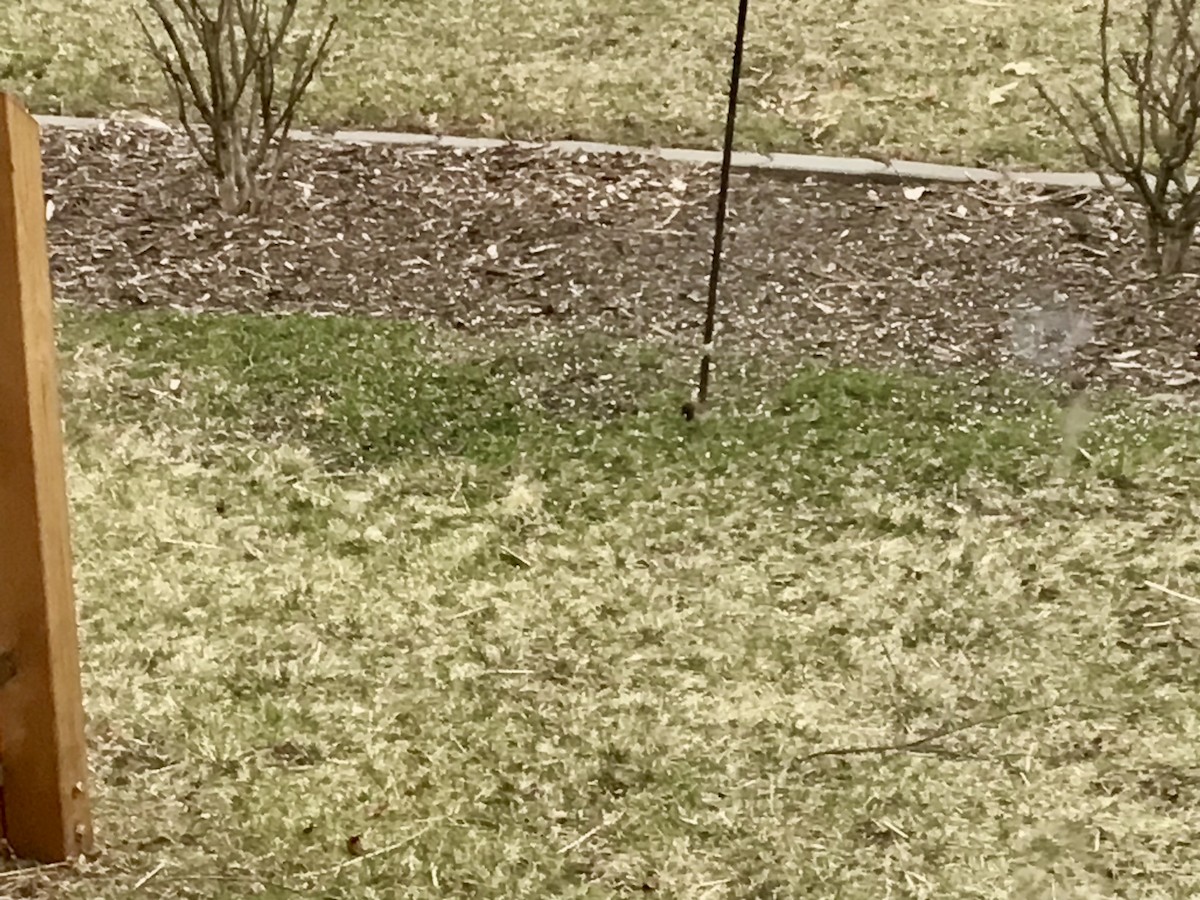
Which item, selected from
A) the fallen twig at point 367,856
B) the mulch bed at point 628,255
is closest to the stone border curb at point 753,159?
the mulch bed at point 628,255

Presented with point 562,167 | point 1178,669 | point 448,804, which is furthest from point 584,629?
point 562,167

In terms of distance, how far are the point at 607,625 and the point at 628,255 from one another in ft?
5.13

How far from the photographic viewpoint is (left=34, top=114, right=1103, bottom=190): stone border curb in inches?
168

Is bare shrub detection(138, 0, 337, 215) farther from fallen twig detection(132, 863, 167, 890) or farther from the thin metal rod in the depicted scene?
fallen twig detection(132, 863, 167, 890)

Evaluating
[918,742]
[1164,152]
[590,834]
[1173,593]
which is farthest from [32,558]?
[1164,152]

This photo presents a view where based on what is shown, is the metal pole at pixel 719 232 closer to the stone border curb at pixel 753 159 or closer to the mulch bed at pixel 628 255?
the mulch bed at pixel 628 255

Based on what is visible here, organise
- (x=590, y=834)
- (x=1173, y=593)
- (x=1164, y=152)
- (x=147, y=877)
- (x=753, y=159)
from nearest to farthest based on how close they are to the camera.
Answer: (x=147, y=877)
(x=590, y=834)
(x=1173, y=593)
(x=1164, y=152)
(x=753, y=159)

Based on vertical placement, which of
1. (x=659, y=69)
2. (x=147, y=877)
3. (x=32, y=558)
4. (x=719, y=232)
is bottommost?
(x=147, y=877)

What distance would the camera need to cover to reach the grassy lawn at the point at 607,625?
215cm

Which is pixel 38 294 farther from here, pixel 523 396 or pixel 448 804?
pixel 523 396

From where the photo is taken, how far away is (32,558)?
72.1 inches

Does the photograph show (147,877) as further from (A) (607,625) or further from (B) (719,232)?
(B) (719,232)

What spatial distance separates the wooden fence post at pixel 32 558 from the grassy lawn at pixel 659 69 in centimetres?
285

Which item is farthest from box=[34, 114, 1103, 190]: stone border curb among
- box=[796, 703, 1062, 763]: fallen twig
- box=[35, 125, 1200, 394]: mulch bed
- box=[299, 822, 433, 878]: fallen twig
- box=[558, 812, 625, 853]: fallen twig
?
box=[299, 822, 433, 878]: fallen twig
